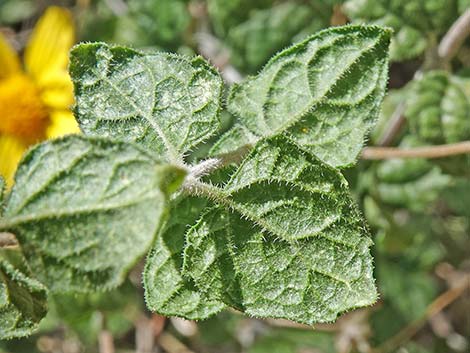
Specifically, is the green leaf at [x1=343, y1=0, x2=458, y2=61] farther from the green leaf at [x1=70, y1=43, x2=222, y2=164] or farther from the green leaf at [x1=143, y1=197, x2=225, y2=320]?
the green leaf at [x1=143, y1=197, x2=225, y2=320]

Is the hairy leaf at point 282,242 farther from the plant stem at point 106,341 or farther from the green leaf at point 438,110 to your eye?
the plant stem at point 106,341

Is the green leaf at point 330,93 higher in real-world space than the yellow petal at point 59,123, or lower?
higher

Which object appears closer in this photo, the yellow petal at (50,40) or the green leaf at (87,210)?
the green leaf at (87,210)

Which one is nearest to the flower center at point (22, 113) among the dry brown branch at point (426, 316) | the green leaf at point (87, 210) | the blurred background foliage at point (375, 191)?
the blurred background foliage at point (375, 191)

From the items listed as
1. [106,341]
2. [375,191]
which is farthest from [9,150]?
[375,191]

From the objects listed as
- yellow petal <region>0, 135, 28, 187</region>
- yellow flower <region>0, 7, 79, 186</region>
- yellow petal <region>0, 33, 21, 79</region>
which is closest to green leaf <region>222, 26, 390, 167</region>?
yellow flower <region>0, 7, 79, 186</region>

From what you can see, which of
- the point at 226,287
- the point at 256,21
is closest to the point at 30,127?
the point at 256,21

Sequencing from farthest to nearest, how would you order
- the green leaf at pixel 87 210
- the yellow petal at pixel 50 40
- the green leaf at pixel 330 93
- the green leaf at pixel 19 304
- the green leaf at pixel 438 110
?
the yellow petal at pixel 50 40 < the green leaf at pixel 438 110 < the green leaf at pixel 330 93 < the green leaf at pixel 19 304 < the green leaf at pixel 87 210
